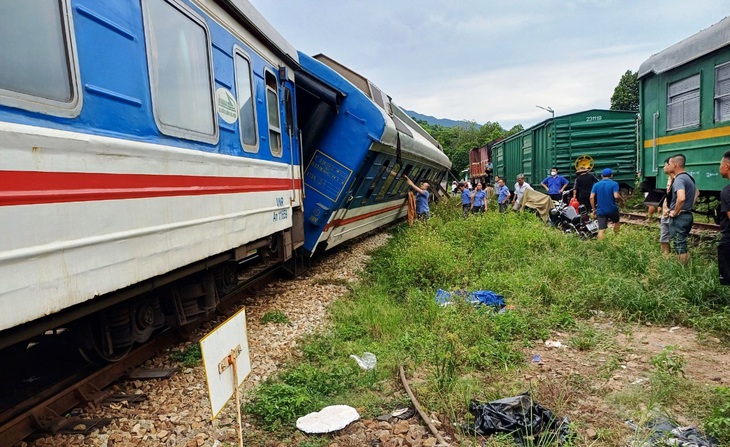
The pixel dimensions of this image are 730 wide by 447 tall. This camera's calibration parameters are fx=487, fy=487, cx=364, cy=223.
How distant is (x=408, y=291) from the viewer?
675 cm

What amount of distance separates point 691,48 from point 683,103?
92 cm

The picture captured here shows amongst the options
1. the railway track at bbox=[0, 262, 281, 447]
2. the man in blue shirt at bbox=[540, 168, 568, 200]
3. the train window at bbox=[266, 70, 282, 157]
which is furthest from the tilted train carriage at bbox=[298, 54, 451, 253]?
the man in blue shirt at bbox=[540, 168, 568, 200]

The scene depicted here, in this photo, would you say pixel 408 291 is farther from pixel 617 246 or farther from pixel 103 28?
pixel 103 28

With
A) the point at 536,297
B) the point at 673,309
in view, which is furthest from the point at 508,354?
the point at 673,309

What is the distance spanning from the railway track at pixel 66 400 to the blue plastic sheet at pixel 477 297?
326 centimetres

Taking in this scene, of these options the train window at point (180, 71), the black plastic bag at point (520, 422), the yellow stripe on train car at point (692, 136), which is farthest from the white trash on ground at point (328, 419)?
the yellow stripe on train car at point (692, 136)

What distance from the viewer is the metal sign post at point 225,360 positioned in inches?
97.3

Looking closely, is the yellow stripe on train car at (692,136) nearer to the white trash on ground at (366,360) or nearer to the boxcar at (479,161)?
the white trash on ground at (366,360)

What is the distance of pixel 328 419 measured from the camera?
3.32 meters

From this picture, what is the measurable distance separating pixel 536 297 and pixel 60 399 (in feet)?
15.8

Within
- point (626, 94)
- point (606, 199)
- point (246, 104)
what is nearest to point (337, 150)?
point (246, 104)

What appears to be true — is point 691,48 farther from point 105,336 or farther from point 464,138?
point 464,138

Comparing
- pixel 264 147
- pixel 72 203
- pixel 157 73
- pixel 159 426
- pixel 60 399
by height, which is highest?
pixel 157 73

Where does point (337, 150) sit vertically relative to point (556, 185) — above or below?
above
